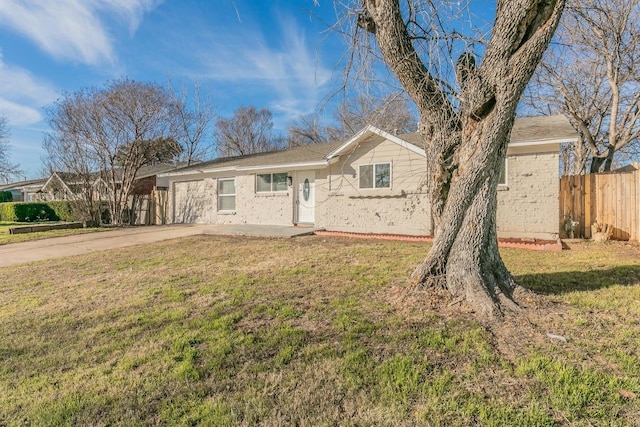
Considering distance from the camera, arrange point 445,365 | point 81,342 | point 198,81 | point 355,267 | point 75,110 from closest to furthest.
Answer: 1. point 445,365
2. point 81,342
3. point 355,267
4. point 75,110
5. point 198,81

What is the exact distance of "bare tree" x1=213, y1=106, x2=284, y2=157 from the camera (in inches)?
1420

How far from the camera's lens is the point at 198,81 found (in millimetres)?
23734

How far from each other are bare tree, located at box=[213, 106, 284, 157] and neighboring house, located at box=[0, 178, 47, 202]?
16046 mm

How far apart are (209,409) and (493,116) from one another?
3.97 metres

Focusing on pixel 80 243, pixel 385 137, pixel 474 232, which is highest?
pixel 385 137

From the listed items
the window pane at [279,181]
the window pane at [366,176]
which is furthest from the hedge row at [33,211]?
the window pane at [366,176]

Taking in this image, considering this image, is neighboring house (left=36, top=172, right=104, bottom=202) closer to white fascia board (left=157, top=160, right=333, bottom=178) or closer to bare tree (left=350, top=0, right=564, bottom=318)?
white fascia board (left=157, top=160, right=333, bottom=178)

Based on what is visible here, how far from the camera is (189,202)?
54.2 ft

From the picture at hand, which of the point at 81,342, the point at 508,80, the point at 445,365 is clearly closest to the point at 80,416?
the point at 81,342

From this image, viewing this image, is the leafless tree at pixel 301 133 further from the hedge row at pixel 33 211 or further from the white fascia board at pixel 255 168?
the hedge row at pixel 33 211

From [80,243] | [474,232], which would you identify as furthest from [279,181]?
[474,232]

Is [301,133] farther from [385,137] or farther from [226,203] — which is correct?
[385,137]

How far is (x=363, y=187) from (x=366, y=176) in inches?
15.5

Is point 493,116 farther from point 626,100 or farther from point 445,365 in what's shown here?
point 626,100
